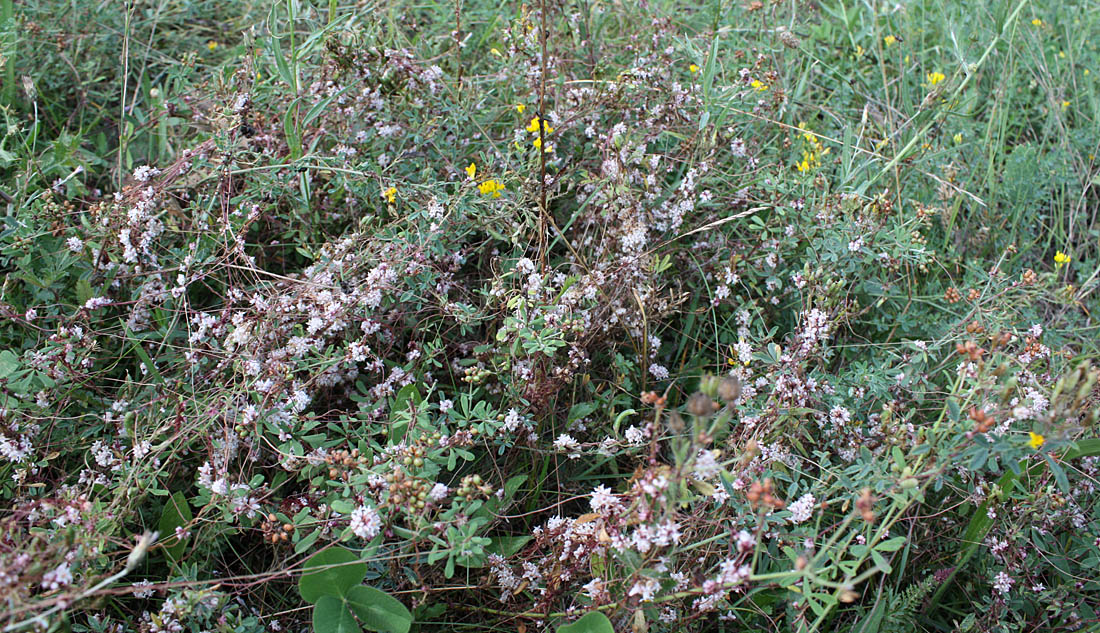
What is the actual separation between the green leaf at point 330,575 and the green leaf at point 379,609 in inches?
1.0

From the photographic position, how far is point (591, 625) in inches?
65.3

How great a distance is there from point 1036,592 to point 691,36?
237 cm

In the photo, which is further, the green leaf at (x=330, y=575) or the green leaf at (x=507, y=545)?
the green leaf at (x=507, y=545)

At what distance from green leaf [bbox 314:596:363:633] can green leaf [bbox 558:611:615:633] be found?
0.45 meters

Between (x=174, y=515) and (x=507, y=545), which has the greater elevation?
(x=174, y=515)

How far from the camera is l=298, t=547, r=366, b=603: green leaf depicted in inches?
66.4

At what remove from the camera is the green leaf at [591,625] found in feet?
5.39

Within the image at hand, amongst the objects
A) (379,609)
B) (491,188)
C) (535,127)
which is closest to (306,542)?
(379,609)

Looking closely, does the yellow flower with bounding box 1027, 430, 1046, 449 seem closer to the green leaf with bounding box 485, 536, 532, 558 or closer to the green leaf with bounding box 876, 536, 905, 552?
the green leaf with bounding box 876, 536, 905, 552

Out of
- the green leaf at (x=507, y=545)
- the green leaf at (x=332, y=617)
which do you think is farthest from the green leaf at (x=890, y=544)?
the green leaf at (x=332, y=617)

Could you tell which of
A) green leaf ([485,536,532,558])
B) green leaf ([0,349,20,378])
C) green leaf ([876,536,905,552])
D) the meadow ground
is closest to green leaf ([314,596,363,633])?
the meadow ground

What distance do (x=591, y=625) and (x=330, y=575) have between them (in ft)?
1.81

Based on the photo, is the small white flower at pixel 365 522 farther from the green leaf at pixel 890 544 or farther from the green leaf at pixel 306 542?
the green leaf at pixel 890 544

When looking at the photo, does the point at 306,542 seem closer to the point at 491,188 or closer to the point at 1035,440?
the point at 491,188
